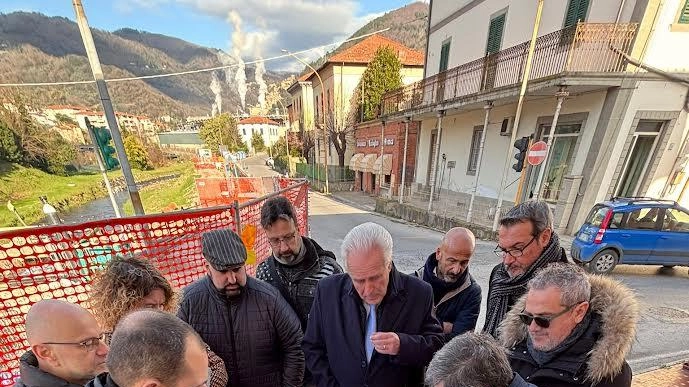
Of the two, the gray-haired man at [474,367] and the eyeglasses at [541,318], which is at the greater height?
the gray-haired man at [474,367]

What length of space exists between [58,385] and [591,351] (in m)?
2.24

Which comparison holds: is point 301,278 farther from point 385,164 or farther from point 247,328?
point 385,164

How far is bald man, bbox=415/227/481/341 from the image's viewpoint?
6.89ft

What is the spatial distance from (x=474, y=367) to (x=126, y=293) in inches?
65.1

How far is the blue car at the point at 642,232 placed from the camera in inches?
227

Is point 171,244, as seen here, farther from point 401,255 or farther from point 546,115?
point 546,115

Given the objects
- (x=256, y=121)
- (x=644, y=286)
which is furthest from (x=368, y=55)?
(x=256, y=121)

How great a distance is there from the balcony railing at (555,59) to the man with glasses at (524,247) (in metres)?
7.83

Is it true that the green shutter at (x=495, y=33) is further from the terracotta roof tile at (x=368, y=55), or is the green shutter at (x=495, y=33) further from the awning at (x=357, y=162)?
the terracotta roof tile at (x=368, y=55)

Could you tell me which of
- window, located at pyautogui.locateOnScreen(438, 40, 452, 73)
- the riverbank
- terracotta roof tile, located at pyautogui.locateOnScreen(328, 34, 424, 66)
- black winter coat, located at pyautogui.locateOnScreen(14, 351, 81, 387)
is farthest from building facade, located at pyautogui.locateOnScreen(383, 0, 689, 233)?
the riverbank

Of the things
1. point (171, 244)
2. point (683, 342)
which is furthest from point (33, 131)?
point (683, 342)

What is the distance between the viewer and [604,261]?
19.8 ft

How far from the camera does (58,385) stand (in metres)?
1.18

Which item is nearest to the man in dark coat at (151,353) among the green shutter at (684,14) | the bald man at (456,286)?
the bald man at (456,286)
